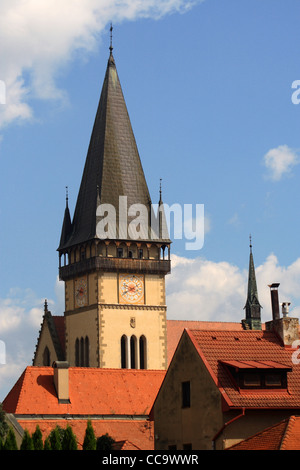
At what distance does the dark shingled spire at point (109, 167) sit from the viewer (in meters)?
88.6

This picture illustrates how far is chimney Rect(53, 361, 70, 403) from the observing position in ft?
226

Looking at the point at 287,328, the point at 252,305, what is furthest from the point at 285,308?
the point at 252,305

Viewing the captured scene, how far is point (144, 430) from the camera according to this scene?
6569 centimetres

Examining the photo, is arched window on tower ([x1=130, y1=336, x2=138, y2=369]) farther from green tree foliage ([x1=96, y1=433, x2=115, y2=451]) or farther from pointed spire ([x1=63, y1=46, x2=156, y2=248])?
green tree foliage ([x1=96, y1=433, x2=115, y2=451])

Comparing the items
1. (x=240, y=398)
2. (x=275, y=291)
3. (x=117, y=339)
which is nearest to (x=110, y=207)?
(x=117, y=339)

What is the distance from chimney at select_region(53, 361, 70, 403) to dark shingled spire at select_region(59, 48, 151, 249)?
65.3ft

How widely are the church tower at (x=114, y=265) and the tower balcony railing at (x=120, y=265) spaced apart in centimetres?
7

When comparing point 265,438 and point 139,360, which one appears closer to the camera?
point 265,438

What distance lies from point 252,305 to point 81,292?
2558 cm

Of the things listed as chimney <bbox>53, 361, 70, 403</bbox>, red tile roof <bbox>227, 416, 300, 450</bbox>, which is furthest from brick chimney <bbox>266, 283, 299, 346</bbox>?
chimney <bbox>53, 361, 70, 403</bbox>

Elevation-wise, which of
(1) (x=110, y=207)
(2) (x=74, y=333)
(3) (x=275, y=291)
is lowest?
(3) (x=275, y=291)
